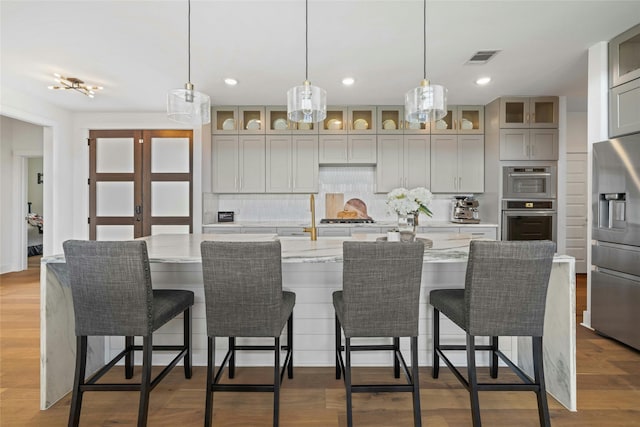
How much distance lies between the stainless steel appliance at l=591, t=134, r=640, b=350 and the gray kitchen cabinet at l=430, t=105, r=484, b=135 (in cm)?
188

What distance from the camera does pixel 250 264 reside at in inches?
64.2

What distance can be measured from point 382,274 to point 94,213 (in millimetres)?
5085

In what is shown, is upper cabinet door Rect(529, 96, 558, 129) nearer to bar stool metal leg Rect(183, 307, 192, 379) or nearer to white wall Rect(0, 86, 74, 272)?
bar stool metal leg Rect(183, 307, 192, 379)

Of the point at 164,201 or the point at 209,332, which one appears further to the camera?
the point at 164,201

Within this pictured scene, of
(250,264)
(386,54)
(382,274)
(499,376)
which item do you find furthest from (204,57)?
(499,376)

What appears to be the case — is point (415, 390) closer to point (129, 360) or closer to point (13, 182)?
point (129, 360)

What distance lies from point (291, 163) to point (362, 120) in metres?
1.16

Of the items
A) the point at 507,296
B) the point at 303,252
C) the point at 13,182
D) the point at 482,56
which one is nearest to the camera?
the point at 507,296

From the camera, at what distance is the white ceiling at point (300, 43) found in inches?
95.6

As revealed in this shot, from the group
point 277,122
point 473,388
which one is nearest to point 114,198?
point 277,122

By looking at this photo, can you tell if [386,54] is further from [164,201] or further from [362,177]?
[164,201]

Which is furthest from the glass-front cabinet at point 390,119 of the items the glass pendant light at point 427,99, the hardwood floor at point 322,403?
the hardwood floor at point 322,403

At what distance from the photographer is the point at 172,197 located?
5.09 meters

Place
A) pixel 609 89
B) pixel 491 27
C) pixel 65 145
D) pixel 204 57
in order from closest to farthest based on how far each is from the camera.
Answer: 1. pixel 491 27
2. pixel 609 89
3. pixel 204 57
4. pixel 65 145
